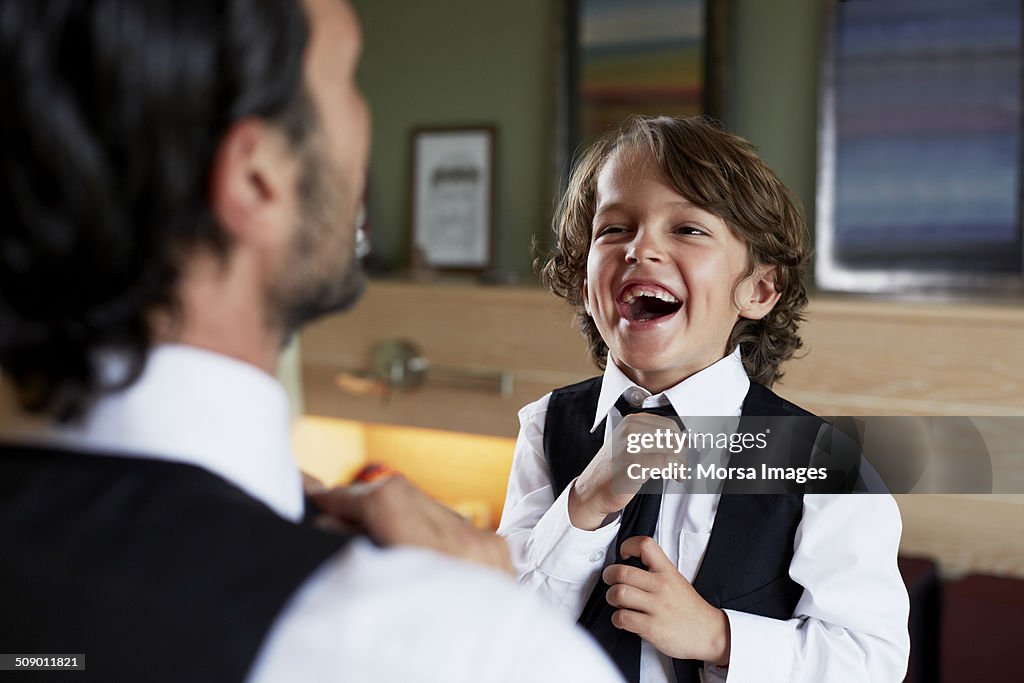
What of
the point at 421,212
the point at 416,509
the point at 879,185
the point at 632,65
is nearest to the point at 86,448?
the point at 416,509

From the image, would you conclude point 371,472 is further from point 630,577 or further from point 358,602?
point 358,602

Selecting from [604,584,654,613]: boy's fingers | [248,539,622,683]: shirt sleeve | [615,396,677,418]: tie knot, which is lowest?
[604,584,654,613]: boy's fingers

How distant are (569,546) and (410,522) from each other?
0.54ft

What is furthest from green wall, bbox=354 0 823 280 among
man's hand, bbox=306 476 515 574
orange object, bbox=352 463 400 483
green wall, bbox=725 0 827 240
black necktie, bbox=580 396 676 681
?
man's hand, bbox=306 476 515 574

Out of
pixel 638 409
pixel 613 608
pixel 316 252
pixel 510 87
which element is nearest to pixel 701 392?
pixel 638 409

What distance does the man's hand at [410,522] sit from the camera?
1.36 feet

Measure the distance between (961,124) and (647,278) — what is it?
1.03m

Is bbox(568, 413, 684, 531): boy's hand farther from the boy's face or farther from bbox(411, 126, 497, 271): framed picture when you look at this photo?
bbox(411, 126, 497, 271): framed picture

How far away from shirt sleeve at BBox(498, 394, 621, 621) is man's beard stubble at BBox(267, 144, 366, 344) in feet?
0.69

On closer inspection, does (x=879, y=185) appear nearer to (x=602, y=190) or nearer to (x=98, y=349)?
(x=602, y=190)

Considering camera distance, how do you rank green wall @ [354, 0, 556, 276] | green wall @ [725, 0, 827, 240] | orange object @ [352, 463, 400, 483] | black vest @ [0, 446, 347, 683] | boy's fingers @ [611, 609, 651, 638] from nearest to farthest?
black vest @ [0, 446, 347, 683], boy's fingers @ [611, 609, 651, 638], orange object @ [352, 463, 400, 483], green wall @ [725, 0, 827, 240], green wall @ [354, 0, 556, 276]

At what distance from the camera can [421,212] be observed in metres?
1.93

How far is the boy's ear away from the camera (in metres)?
0.57

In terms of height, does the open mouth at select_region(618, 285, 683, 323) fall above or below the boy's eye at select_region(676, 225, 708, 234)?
below
